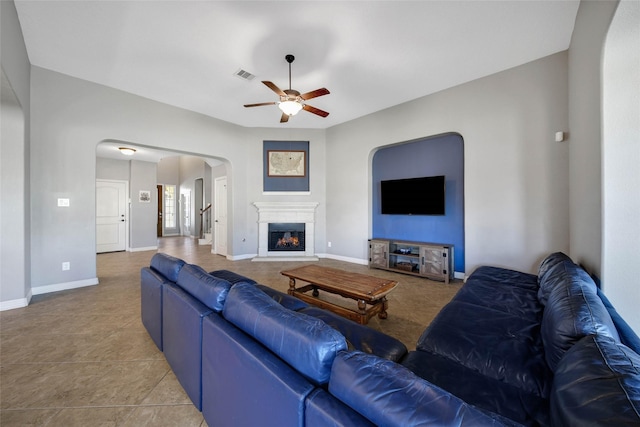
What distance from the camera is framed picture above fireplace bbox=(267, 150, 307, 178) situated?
5.99 meters

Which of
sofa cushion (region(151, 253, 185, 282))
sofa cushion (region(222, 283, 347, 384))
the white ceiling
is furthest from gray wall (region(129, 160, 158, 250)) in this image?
sofa cushion (region(222, 283, 347, 384))

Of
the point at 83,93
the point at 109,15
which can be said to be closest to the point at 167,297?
the point at 109,15

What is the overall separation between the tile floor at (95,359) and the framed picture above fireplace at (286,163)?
3.07m

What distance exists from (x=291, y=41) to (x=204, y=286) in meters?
2.86

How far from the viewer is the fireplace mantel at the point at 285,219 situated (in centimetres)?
592

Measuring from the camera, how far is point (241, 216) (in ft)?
19.3

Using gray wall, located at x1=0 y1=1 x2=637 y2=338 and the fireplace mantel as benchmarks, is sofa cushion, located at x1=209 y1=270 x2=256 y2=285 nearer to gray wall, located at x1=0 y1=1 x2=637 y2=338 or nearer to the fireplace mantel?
gray wall, located at x1=0 y1=1 x2=637 y2=338

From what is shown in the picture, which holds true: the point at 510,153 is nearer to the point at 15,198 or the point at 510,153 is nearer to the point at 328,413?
the point at 328,413

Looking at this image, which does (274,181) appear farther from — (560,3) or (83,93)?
(560,3)

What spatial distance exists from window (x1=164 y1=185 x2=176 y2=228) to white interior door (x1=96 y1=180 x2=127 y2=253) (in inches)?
135

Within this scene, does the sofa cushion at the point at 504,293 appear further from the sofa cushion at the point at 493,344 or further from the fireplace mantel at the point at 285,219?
the fireplace mantel at the point at 285,219

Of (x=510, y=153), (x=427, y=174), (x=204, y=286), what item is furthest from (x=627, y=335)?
(x=427, y=174)

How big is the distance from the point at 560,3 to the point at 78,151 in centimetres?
615

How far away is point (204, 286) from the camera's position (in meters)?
1.50
